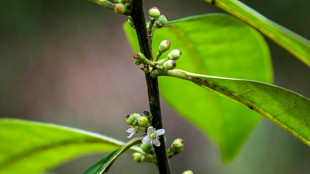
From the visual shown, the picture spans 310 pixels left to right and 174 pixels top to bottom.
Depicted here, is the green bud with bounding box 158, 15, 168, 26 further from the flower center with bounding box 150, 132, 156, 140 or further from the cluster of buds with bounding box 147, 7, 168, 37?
the flower center with bounding box 150, 132, 156, 140

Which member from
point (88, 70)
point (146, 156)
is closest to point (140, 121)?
point (146, 156)

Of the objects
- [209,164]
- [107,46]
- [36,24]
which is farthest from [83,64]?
[209,164]

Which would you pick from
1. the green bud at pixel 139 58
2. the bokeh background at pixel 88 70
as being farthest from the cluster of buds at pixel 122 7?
the bokeh background at pixel 88 70

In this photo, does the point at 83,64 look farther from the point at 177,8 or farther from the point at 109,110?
the point at 177,8

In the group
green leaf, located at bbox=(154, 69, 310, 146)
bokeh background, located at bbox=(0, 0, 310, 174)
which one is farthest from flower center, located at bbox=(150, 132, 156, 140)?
bokeh background, located at bbox=(0, 0, 310, 174)

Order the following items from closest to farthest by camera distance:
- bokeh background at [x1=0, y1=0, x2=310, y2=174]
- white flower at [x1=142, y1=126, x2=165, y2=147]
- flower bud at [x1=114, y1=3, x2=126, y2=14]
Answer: flower bud at [x1=114, y1=3, x2=126, y2=14] → white flower at [x1=142, y1=126, x2=165, y2=147] → bokeh background at [x1=0, y1=0, x2=310, y2=174]
